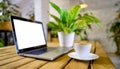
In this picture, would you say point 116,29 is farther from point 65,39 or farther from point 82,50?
point 82,50

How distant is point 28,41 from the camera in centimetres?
92

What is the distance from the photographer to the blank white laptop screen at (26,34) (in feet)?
2.71

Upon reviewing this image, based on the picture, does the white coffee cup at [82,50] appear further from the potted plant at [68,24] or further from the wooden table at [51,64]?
the potted plant at [68,24]

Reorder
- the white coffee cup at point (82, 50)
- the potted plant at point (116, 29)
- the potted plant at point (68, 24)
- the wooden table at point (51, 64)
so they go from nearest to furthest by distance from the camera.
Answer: the wooden table at point (51, 64) → the white coffee cup at point (82, 50) → the potted plant at point (68, 24) → the potted plant at point (116, 29)

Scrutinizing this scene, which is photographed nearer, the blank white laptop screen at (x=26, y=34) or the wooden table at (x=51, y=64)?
the wooden table at (x=51, y=64)

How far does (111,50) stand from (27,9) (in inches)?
132

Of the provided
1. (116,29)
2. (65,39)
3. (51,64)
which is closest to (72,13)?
(65,39)

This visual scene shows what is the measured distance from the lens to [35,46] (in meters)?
0.99

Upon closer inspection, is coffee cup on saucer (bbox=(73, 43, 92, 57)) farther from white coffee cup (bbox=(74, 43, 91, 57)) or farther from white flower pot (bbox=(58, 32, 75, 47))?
white flower pot (bbox=(58, 32, 75, 47))

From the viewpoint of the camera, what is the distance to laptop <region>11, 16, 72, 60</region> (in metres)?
0.78

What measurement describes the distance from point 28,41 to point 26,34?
0.05m

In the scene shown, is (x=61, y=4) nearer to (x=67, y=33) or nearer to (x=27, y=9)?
(x=27, y=9)

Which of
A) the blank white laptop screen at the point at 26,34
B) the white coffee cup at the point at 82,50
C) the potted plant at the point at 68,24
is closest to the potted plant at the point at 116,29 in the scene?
the potted plant at the point at 68,24

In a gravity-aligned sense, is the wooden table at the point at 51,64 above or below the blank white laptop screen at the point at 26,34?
below
